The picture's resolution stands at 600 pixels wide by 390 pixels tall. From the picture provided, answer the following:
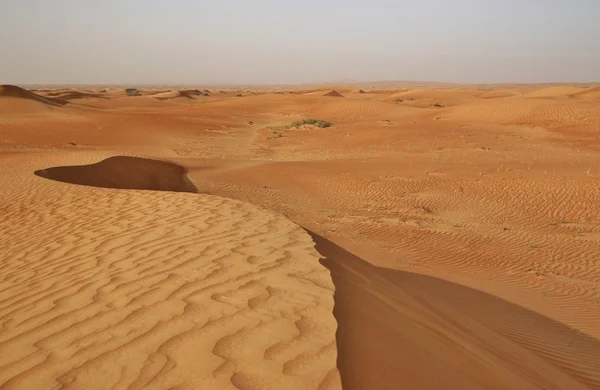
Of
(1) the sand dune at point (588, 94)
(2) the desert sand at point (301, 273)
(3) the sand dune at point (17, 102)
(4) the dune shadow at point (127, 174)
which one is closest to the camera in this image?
(2) the desert sand at point (301, 273)

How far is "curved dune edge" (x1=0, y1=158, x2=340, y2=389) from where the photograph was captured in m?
2.49

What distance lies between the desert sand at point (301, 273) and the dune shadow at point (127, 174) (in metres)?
0.07

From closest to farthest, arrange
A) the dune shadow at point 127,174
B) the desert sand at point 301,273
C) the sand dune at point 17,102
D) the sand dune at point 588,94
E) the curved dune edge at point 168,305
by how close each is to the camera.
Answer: the curved dune edge at point 168,305, the desert sand at point 301,273, the dune shadow at point 127,174, the sand dune at point 17,102, the sand dune at point 588,94

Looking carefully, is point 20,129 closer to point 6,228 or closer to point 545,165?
point 6,228

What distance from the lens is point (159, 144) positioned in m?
22.4

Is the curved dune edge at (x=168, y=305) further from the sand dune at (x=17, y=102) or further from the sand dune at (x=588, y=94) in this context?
the sand dune at (x=588, y=94)

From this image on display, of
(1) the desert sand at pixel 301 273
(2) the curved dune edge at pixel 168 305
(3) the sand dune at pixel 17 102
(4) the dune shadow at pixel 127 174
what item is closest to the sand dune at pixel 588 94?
(1) the desert sand at pixel 301 273

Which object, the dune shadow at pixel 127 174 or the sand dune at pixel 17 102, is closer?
the dune shadow at pixel 127 174

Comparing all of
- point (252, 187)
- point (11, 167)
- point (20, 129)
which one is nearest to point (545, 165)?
point (252, 187)

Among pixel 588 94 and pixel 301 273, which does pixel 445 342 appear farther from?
pixel 588 94

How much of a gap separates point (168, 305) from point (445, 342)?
2.09 metres

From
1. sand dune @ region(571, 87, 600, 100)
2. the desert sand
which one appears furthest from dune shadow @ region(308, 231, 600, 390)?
sand dune @ region(571, 87, 600, 100)

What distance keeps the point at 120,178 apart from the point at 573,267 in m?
10.8

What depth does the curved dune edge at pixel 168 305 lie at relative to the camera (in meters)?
2.49
